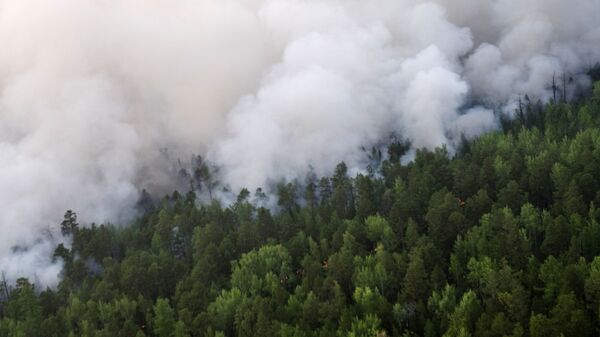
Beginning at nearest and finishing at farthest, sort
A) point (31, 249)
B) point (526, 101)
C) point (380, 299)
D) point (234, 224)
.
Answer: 1. point (380, 299)
2. point (234, 224)
3. point (31, 249)
4. point (526, 101)

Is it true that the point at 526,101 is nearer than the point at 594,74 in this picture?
Yes

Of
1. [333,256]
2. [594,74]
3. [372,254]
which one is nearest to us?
[333,256]

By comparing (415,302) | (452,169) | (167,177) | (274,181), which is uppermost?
(167,177)

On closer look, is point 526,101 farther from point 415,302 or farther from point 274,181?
point 415,302

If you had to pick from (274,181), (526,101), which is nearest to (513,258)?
(274,181)

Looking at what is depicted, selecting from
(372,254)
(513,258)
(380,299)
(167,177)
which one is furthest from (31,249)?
(513,258)

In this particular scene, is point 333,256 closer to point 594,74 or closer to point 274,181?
point 274,181

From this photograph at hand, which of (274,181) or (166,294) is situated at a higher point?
(274,181)
